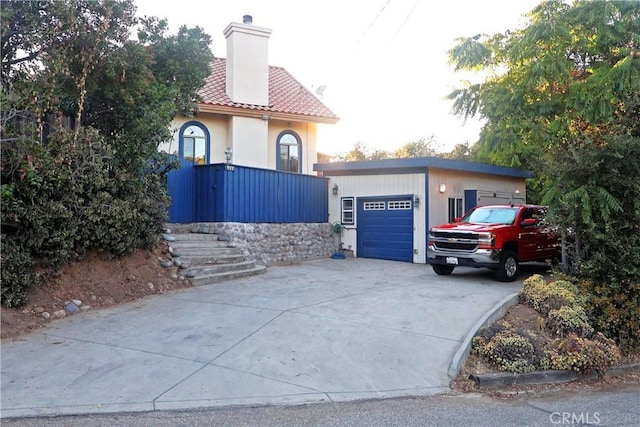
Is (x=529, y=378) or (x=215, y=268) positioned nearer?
(x=529, y=378)

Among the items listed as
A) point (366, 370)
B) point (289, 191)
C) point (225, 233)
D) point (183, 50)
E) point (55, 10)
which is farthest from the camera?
point (289, 191)

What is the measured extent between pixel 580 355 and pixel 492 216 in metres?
6.35

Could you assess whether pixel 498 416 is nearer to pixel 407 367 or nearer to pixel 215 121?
pixel 407 367

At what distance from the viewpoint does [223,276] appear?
11078 millimetres

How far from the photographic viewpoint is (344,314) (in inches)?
313

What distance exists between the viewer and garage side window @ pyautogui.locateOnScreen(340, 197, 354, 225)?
16781mm

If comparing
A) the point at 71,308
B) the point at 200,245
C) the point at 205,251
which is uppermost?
the point at 200,245

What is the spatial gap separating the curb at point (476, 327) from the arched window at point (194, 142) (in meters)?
11.6

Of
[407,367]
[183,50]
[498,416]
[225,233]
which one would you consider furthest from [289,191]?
[498,416]

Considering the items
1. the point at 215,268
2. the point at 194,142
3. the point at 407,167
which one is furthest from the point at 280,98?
the point at 215,268

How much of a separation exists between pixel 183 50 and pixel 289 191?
6545 mm

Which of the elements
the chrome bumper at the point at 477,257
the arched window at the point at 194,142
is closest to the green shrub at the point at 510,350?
the chrome bumper at the point at 477,257

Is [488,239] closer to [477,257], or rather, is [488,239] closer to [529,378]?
[477,257]

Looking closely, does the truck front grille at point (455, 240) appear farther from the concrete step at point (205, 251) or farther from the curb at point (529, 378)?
the concrete step at point (205, 251)
